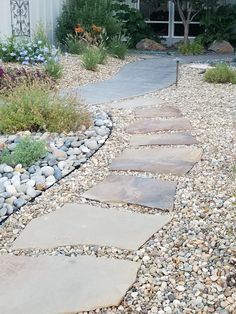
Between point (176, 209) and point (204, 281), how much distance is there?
0.88m

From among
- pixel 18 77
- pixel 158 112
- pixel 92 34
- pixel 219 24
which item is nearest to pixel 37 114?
pixel 158 112

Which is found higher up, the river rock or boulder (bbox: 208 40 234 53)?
boulder (bbox: 208 40 234 53)

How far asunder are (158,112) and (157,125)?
0.66m

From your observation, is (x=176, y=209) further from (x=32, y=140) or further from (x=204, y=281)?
(x=32, y=140)

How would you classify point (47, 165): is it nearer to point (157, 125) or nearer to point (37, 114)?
point (37, 114)

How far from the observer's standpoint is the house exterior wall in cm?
1009

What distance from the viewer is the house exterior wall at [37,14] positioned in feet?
33.1

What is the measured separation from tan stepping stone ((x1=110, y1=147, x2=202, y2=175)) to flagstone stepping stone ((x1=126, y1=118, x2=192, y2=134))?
0.64m

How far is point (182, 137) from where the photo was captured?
4828mm

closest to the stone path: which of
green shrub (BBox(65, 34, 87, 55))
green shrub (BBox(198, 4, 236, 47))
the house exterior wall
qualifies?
green shrub (BBox(65, 34, 87, 55))

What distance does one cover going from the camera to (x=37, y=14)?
11359 millimetres

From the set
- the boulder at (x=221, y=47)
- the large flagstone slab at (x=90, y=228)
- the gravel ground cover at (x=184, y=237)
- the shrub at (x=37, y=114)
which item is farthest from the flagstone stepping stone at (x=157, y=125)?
the boulder at (x=221, y=47)

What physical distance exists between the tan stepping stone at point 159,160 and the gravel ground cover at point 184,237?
0.08m

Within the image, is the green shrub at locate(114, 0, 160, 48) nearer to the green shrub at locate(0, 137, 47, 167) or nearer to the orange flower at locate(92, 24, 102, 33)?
the orange flower at locate(92, 24, 102, 33)
